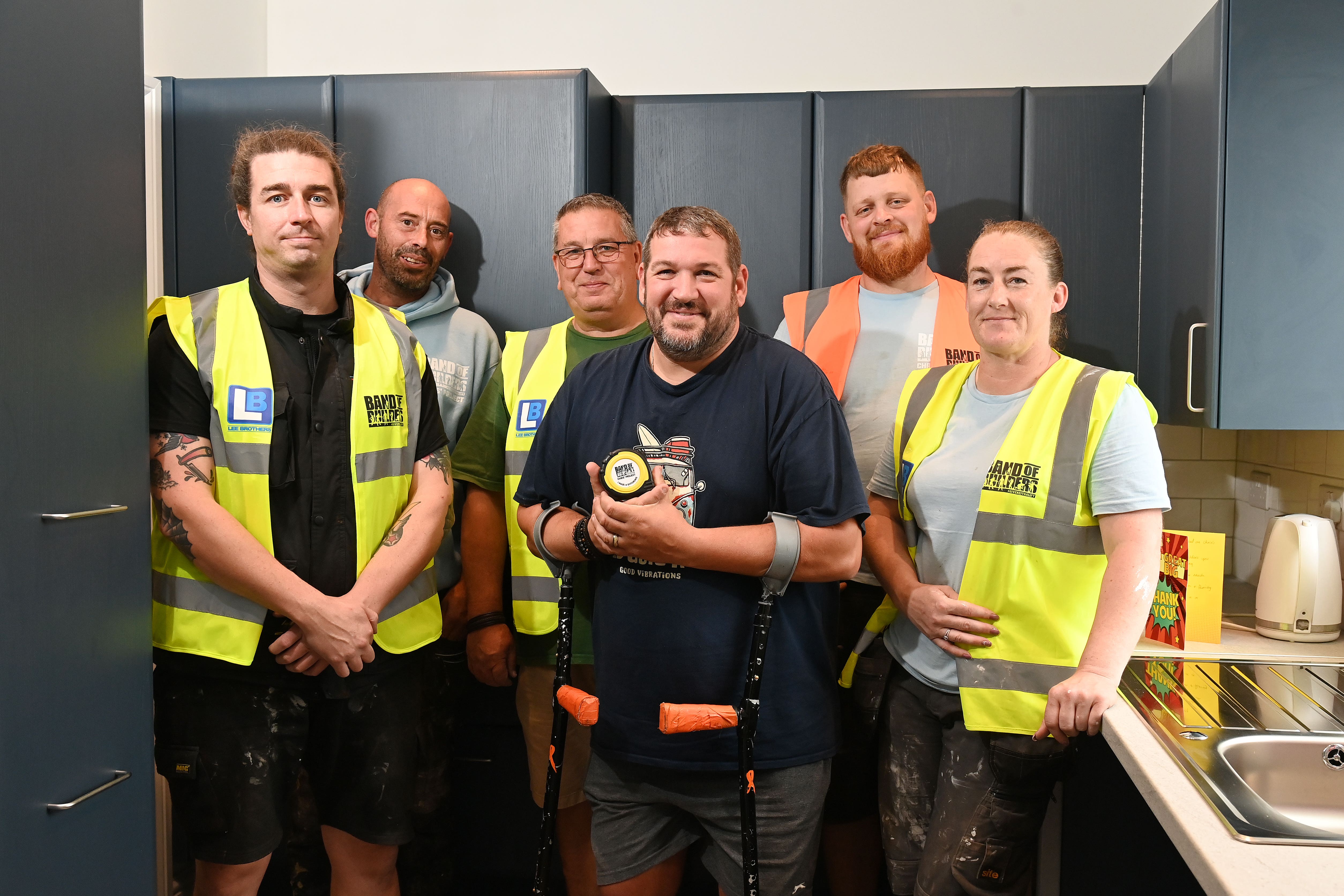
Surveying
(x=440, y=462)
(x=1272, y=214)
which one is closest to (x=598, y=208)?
(x=440, y=462)

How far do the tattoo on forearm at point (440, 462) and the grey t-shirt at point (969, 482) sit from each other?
38.7 inches

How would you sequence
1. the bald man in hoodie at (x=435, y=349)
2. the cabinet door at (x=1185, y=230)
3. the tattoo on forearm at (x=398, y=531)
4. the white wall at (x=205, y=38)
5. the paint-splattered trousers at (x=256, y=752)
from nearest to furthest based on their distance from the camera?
the paint-splattered trousers at (x=256, y=752) → the tattoo on forearm at (x=398, y=531) → the cabinet door at (x=1185, y=230) → the bald man in hoodie at (x=435, y=349) → the white wall at (x=205, y=38)

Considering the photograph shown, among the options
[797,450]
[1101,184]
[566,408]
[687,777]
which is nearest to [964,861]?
[687,777]

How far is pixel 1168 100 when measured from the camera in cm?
250

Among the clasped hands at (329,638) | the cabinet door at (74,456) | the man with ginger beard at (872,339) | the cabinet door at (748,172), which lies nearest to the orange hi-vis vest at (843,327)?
the man with ginger beard at (872,339)

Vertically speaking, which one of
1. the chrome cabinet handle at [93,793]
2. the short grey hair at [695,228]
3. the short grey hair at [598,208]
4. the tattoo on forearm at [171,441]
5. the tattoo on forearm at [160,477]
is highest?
the short grey hair at [598,208]

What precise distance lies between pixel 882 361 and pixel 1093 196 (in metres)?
0.83

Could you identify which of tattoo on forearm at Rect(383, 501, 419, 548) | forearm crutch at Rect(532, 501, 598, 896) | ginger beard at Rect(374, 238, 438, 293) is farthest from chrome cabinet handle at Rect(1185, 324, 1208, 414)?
ginger beard at Rect(374, 238, 438, 293)

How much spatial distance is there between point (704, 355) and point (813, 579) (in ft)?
1.55

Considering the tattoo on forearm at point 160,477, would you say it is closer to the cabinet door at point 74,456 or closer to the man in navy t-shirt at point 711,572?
the cabinet door at point 74,456

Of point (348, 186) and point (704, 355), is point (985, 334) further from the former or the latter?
point (348, 186)

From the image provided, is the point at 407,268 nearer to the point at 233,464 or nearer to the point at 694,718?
the point at 233,464

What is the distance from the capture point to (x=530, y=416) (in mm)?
2281

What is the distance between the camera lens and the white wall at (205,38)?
9.74ft
